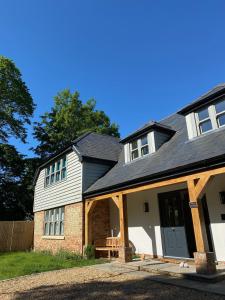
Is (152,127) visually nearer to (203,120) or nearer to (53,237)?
(203,120)

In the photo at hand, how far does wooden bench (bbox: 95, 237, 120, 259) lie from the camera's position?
10.9 meters

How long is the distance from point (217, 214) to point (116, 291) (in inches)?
168

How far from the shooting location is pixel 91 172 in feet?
43.3

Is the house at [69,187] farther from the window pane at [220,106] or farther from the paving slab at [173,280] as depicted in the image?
the window pane at [220,106]

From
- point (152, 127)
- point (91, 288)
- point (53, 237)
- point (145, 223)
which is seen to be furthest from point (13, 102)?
point (91, 288)

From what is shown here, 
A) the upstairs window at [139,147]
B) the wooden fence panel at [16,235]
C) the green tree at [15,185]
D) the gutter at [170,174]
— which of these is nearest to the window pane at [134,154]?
the upstairs window at [139,147]

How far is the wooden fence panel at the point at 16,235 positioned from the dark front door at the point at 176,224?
37.9 feet

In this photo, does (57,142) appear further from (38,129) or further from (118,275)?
(118,275)

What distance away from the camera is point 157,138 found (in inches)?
447

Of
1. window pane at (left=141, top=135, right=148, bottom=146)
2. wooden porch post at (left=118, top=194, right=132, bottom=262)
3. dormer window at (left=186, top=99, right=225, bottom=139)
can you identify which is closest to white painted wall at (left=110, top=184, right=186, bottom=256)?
wooden porch post at (left=118, top=194, right=132, bottom=262)

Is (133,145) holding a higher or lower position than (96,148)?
lower

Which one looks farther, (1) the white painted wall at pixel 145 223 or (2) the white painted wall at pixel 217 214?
(1) the white painted wall at pixel 145 223

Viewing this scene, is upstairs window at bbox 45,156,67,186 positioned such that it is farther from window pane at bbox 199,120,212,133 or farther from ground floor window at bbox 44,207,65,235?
window pane at bbox 199,120,212,133

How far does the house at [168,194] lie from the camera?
698 cm
